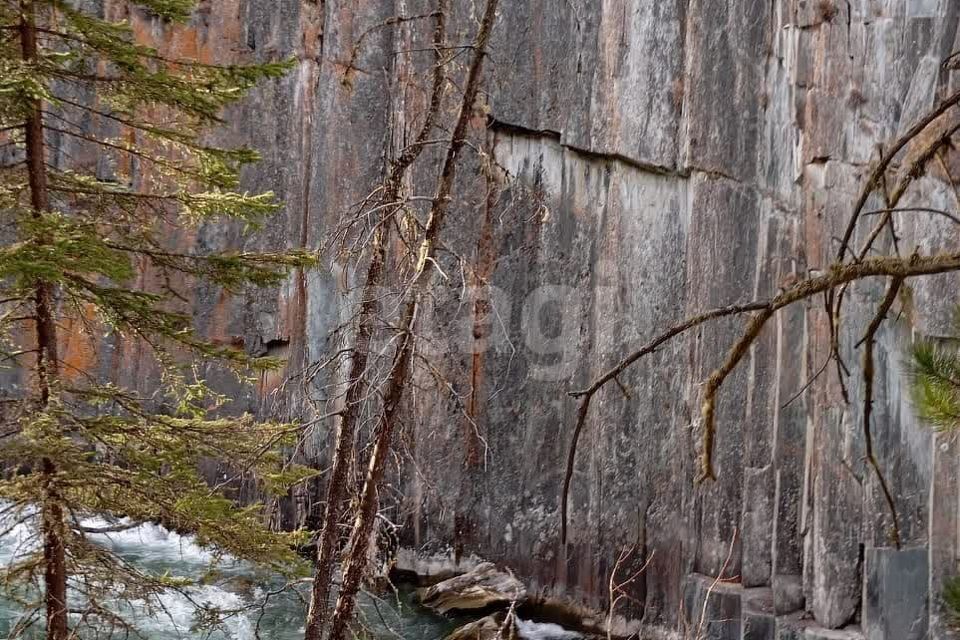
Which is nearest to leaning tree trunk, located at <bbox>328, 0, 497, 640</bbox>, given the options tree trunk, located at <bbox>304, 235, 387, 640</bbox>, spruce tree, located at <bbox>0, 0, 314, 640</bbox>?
tree trunk, located at <bbox>304, 235, 387, 640</bbox>

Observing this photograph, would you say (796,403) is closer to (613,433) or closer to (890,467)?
(890,467)

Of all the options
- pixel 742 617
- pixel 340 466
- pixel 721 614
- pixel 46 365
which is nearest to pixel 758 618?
pixel 742 617

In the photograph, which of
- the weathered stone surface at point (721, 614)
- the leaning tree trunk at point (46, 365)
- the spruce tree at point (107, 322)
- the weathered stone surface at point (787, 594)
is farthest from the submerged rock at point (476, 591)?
the leaning tree trunk at point (46, 365)

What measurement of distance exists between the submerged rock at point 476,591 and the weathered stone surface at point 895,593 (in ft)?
12.9

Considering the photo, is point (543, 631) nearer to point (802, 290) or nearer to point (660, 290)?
point (660, 290)

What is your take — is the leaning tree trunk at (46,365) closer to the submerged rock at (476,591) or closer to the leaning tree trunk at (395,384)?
the leaning tree trunk at (395,384)

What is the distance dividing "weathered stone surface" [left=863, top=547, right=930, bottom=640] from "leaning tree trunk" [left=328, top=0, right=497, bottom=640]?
331cm

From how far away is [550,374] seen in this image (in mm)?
10586

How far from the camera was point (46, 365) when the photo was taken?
5.25m

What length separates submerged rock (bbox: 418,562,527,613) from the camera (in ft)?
33.8

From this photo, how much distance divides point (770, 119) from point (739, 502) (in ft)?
11.0

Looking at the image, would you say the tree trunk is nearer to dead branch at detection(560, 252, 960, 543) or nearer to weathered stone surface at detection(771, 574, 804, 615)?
weathered stone surface at detection(771, 574, 804, 615)

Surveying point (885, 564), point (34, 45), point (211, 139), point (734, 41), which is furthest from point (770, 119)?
point (211, 139)

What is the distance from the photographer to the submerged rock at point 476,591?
1029 centimetres
